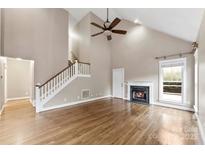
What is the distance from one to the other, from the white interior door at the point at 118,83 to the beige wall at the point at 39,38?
3279 mm

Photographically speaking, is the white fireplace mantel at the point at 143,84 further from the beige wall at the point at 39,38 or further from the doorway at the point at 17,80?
the doorway at the point at 17,80

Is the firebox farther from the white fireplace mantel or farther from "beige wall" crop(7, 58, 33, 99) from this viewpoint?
"beige wall" crop(7, 58, 33, 99)

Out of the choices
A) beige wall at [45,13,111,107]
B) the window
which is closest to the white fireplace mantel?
the window

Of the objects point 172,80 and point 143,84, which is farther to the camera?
point 143,84

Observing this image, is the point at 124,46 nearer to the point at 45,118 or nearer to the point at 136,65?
the point at 136,65

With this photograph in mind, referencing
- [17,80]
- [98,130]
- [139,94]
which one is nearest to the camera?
[98,130]

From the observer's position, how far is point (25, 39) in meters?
5.87

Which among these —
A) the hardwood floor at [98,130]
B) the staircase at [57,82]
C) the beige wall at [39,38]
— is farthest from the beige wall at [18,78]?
the hardwood floor at [98,130]

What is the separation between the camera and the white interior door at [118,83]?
8094mm

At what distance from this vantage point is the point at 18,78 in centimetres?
779

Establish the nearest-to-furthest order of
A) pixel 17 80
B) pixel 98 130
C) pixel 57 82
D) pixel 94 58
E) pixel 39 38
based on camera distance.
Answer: pixel 98 130
pixel 57 82
pixel 39 38
pixel 17 80
pixel 94 58

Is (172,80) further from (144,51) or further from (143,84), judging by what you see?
(144,51)

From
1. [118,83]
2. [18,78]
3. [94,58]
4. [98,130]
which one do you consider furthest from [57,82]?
[118,83]

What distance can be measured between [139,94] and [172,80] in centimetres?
184
